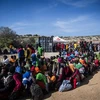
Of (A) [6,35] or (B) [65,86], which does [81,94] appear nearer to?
(B) [65,86]

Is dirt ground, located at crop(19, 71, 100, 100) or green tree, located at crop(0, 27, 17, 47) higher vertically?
green tree, located at crop(0, 27, 17, 47)

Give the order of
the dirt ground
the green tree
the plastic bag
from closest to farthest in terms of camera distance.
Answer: the dirt ground
the plastic bag
the green tree

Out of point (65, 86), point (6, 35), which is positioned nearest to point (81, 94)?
point (65, 86)

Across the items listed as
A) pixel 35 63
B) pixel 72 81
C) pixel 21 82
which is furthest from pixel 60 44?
pixel 21 82

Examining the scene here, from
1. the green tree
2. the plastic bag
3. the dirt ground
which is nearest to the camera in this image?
the dirt ground

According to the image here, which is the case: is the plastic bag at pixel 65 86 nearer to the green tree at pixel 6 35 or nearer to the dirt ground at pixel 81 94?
the dirt ground at pixel 81 94

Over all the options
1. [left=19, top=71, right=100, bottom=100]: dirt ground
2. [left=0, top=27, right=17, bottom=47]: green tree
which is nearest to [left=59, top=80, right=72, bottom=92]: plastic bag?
[left=19, top=71, right=100, bottom=100]: dirt ground

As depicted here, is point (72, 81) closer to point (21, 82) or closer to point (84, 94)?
point (84, 94)

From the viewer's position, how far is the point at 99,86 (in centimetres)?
918

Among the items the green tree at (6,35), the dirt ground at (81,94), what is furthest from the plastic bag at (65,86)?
the green tree at (6,35)

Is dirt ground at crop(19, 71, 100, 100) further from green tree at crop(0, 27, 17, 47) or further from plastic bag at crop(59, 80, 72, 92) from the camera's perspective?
green tree at crop(0, 27, 17, 47)

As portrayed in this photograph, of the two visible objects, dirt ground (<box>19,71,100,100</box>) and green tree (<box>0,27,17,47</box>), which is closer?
dirt ground (<box>19,71,100,100</box>)

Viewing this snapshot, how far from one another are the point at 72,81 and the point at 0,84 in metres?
3.58

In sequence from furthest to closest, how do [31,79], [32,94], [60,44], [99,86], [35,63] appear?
[60,44] < [35,63] < [99,86] < [31,79] < [32,94]
